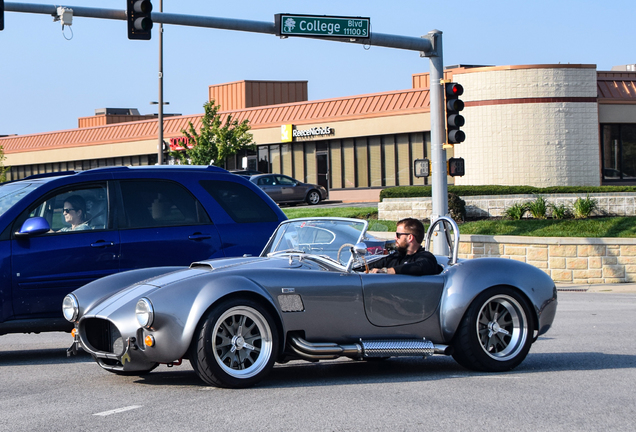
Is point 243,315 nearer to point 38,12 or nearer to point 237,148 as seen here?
point 38,12

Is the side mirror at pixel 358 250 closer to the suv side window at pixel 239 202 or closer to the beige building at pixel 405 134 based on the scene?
the suv side window at pixel 239 202

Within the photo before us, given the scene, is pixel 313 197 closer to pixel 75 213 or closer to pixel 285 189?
pixel 285 189

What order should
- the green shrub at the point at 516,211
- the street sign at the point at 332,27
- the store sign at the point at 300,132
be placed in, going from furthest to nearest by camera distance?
the store sign at the point at 300,132
the green shrub at the point at 516,211
the street sign at the point at 332,27

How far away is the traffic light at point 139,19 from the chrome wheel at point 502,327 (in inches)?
427

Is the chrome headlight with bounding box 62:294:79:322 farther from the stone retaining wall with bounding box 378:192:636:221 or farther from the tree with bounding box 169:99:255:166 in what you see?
the tree with bounding box 169:99:255:166

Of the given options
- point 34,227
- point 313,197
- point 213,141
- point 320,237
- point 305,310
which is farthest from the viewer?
point 213,141

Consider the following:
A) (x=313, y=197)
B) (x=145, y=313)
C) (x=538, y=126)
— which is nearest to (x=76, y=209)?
(x=145, y=313)

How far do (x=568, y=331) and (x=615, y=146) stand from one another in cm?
2767

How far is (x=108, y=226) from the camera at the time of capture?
872cm

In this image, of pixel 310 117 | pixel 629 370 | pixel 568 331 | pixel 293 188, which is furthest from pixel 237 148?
pixel 629 370

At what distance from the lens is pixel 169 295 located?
620 cm

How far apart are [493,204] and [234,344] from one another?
63.5 ft

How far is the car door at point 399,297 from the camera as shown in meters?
6.84

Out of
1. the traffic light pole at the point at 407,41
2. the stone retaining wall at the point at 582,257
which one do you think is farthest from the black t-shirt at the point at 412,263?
the stone retaining wall at the point at 582,257
